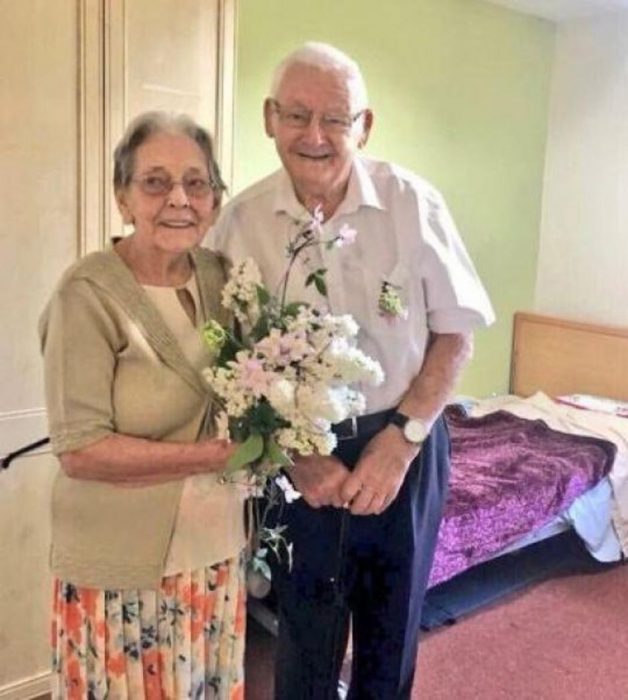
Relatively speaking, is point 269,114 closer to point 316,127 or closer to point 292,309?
point 316,127

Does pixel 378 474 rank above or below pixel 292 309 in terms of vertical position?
below

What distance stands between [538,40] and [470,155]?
0.77 meters

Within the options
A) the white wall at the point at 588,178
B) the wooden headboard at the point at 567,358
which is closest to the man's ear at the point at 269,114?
the wooden headboard at the point at 567,358

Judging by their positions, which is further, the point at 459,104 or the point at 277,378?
the point at 459,104

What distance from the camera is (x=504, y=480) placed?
3107 millimetres

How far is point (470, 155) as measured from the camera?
Answer: 413 cm

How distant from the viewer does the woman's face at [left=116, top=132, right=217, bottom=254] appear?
1.38 metres

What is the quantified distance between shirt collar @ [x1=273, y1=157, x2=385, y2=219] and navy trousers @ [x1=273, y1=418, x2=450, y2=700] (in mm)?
459

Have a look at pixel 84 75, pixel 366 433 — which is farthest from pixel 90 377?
pixel 84 75

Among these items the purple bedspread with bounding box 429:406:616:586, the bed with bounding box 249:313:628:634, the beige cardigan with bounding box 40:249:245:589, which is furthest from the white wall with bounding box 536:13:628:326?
the beige cardigan with bounding box 40:249:245:589

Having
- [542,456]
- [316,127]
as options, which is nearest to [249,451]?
[316,127]

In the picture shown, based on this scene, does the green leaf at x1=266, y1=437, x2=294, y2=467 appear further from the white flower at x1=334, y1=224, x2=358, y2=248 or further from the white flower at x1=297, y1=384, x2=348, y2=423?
the white flower at x1=334, y1=224, x2=358, y2=248

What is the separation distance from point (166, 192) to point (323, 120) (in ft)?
1.14

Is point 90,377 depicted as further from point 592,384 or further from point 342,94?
point 592,384
